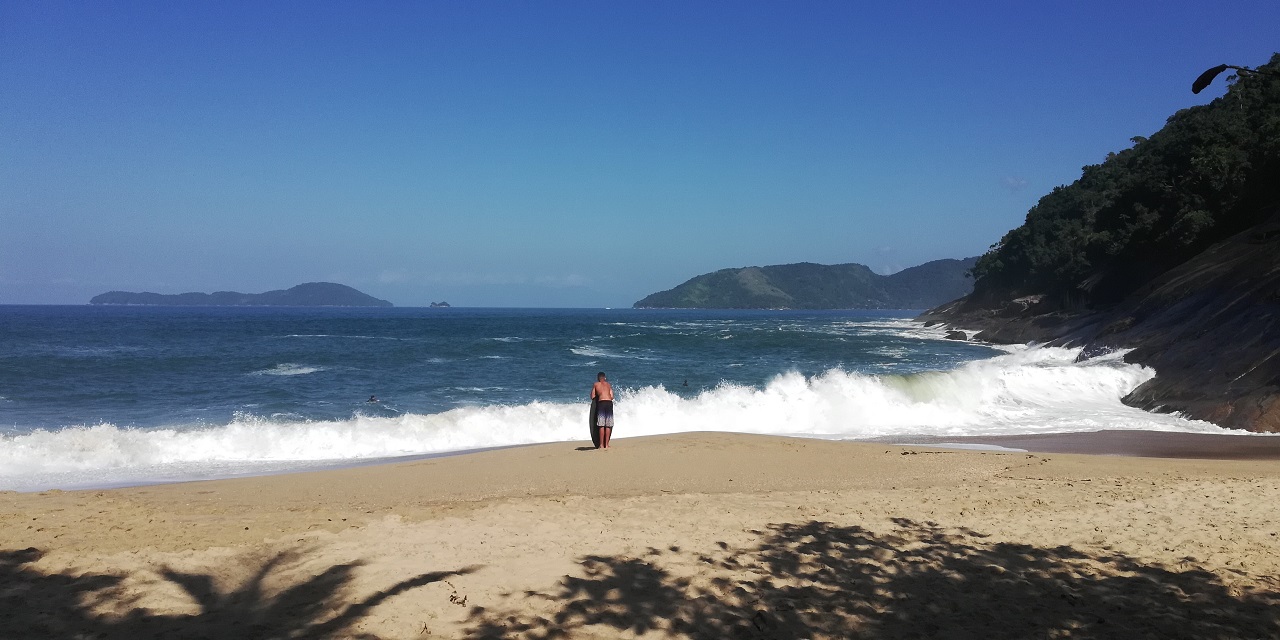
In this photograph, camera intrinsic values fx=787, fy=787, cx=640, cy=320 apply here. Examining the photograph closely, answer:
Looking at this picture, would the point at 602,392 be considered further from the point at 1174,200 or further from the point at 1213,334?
the point at 1174,200

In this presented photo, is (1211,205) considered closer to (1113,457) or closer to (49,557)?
(1113,457)

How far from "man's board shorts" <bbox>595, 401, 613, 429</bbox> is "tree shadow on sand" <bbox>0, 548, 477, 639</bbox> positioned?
817cm

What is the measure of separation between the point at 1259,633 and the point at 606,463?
9.03 m

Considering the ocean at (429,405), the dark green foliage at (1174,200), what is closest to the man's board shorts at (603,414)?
the ocean at (429,405)

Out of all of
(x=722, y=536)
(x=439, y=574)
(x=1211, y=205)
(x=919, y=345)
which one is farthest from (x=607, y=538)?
(x=919, y=345)

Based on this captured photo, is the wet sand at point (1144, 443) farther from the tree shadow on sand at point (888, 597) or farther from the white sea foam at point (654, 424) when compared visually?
the tree shadow on sand at point (888, 597)

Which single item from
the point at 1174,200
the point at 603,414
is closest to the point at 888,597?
the point at 603,414

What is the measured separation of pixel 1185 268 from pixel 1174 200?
12434mm

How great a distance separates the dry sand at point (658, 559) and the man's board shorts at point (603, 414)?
342cm

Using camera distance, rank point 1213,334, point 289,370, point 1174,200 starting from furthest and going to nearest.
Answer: point 1174,200
point 289,370
point 1213,334

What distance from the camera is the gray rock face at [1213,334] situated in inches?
739

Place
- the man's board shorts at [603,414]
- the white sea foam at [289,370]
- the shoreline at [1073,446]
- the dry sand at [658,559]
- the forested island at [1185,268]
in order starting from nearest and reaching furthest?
the dry sand at [658,559]
the shoreline at [1073,446]
the man's board shorts at [603,414]
the forested island at [1185,268]
the white sea foam at [289,370]

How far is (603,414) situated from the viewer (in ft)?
48.2

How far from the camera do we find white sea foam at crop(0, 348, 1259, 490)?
15.1 meters
